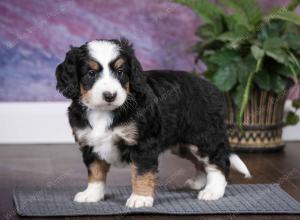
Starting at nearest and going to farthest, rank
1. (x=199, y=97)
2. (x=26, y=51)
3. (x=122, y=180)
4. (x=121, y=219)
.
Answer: (x=121, y=219)
(x=199, y=97)
(x=122, y=180)
(x=26, y=51)

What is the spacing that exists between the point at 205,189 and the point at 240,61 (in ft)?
5.55

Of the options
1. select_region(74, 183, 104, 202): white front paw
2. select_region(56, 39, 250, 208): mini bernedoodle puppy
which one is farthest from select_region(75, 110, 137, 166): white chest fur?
select_region(74, 183, 104, 202): white front paw

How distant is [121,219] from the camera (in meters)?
3.26

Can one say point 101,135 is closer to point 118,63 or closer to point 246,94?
point 118,63

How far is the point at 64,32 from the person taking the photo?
18.1ft

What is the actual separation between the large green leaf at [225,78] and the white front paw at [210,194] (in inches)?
59.3

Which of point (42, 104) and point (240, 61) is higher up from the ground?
point (240, 61)

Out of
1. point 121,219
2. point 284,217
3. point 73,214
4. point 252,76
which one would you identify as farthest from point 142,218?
point 252,76

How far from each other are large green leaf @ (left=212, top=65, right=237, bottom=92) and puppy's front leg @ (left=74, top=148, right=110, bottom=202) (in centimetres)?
172

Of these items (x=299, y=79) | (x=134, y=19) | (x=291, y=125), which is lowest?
(x=291, y=125)

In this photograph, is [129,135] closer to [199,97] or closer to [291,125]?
[199,97]

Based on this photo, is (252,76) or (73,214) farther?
(252,76)

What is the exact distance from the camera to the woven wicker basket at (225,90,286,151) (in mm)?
5238

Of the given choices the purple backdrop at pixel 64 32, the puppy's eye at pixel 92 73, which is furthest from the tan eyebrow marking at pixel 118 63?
the purple backdrop at pixel 64 32
